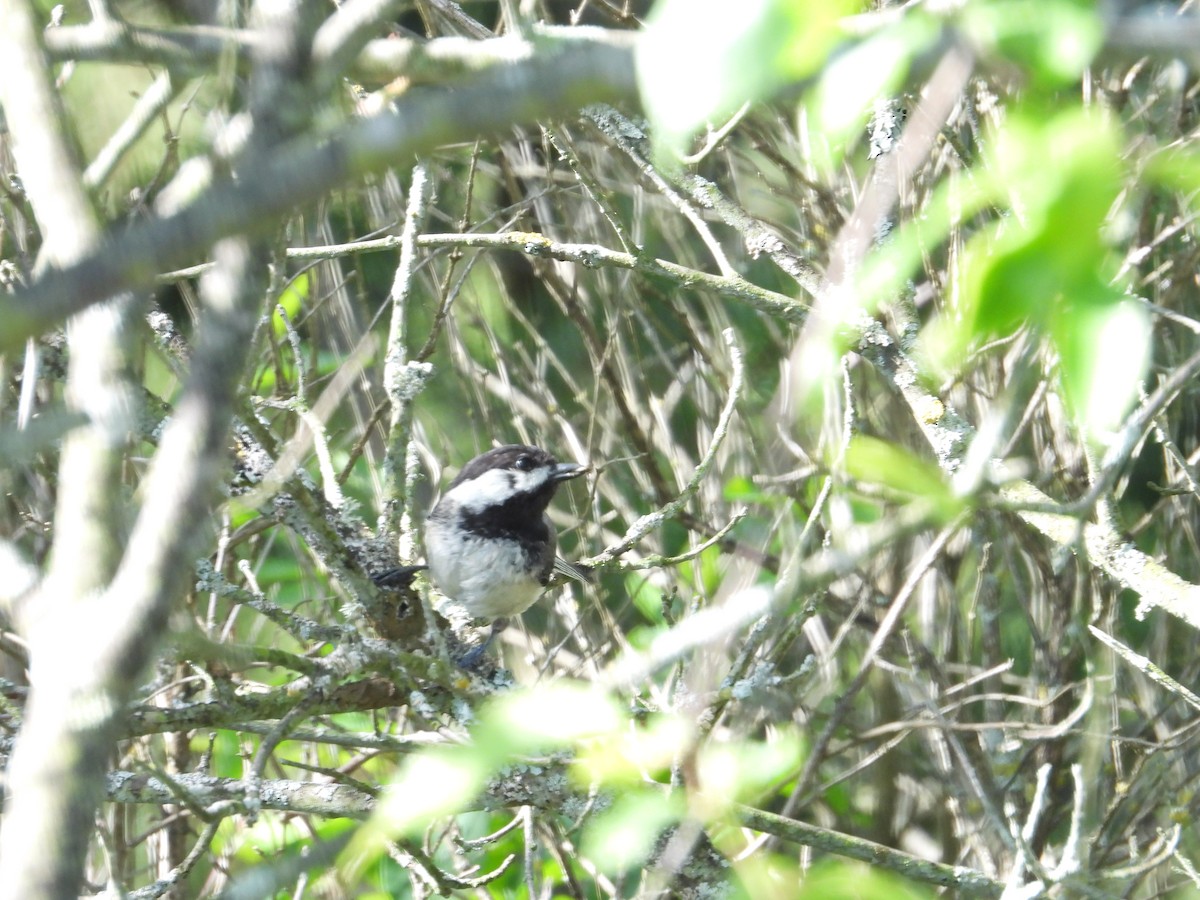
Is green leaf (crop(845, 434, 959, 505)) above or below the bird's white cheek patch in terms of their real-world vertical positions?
above

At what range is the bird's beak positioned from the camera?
11.0 ft

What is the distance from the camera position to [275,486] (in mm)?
1869

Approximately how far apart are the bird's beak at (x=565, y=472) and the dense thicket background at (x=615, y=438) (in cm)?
25

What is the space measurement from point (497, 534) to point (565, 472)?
1.18 ft

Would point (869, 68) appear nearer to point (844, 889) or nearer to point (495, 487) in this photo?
point (844, 889)

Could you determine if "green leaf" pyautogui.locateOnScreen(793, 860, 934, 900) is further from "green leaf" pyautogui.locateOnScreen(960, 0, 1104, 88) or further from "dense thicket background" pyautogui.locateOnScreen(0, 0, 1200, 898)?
"green leaf" pyautogui.locateOnScreen(960, 0, 1104, 88)

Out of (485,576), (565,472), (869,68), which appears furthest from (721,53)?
(485,576)

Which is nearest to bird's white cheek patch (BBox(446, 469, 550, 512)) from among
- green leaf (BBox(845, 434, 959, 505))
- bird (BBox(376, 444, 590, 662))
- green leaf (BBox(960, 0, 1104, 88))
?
bird (BBox(376, 444, 590, 662))

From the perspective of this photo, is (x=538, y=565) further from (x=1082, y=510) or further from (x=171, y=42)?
(x=1082, y=510)

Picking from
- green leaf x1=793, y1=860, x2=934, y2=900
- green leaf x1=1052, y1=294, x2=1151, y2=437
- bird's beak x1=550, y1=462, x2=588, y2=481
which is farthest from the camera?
bird's beak x1=550, y1=462, x2=588, y2=481

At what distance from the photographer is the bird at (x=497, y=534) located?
3451 mm

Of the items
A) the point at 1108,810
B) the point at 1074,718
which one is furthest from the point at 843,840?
the point at 1108,810

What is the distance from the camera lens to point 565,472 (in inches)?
134

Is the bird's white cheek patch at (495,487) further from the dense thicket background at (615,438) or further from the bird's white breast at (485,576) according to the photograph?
the dense thicket background at (615,438)
